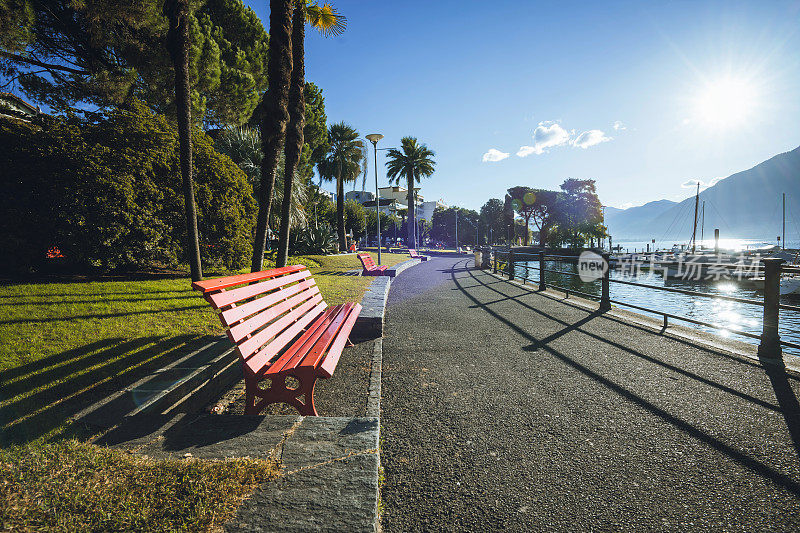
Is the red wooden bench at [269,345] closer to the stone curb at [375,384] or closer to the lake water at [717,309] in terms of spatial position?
the stone curb at [375,384]

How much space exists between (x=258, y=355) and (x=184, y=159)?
21.2 ft

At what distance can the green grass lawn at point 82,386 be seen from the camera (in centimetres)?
156

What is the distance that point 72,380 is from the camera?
10.4ft

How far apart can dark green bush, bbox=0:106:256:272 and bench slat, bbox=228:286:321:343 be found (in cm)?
546

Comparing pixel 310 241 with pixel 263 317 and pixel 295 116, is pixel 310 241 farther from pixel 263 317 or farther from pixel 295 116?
pixel 263 317

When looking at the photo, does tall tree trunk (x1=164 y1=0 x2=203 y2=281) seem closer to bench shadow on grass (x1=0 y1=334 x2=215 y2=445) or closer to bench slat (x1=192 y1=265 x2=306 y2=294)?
bench shadow on grass (x1=0 y1=334 x2=215 y2=445)

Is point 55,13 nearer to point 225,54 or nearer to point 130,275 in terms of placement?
point 225,54

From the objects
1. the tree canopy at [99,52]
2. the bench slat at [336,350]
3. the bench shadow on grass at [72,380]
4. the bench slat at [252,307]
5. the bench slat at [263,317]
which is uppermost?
the tree canopy at [99,52]

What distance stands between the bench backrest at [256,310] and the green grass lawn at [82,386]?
0.83 m

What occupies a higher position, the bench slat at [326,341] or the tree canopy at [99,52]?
the tree canopy at [99,52]

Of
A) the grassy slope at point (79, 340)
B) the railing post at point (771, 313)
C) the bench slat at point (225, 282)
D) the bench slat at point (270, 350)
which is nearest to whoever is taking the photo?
the bench slat at point (225, 282)

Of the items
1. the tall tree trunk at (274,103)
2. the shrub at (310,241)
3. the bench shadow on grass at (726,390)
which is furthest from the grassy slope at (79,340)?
the shrub at (310,241)

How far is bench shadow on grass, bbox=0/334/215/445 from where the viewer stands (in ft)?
7.79

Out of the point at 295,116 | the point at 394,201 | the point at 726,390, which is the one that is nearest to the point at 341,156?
the point at 295,116
